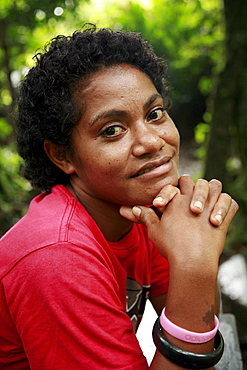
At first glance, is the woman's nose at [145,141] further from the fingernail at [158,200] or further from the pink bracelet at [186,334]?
the pink bracelet at [186,334]

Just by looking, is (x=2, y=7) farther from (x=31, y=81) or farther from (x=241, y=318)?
(x=241, y=318)

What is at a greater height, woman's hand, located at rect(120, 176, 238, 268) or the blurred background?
woman's hand, located at rect(120, 176, 238, 268)

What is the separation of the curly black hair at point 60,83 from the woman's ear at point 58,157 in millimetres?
50

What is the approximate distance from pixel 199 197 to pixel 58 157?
79 centimetres

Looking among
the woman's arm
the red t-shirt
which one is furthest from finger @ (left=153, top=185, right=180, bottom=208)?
the red t-shirt

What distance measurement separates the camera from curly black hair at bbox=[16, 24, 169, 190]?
1.89m

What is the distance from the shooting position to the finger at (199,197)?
1686mm

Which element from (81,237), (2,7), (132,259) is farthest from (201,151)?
(81,237)

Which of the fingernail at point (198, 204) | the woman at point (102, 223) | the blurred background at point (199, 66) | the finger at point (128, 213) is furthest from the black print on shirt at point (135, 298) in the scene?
the blurred background at point (199, 66)

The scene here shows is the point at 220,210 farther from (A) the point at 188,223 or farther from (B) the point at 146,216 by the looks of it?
(B) the point at 146,216

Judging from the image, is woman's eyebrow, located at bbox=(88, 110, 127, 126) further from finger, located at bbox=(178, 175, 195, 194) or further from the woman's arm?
the woman's arm

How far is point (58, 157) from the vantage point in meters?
2.11

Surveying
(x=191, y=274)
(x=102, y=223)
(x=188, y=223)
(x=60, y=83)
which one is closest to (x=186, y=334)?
(x=191, y=274)

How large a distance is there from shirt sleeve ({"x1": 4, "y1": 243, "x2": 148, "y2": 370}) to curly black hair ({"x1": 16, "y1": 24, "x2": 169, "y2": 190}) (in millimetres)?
687
